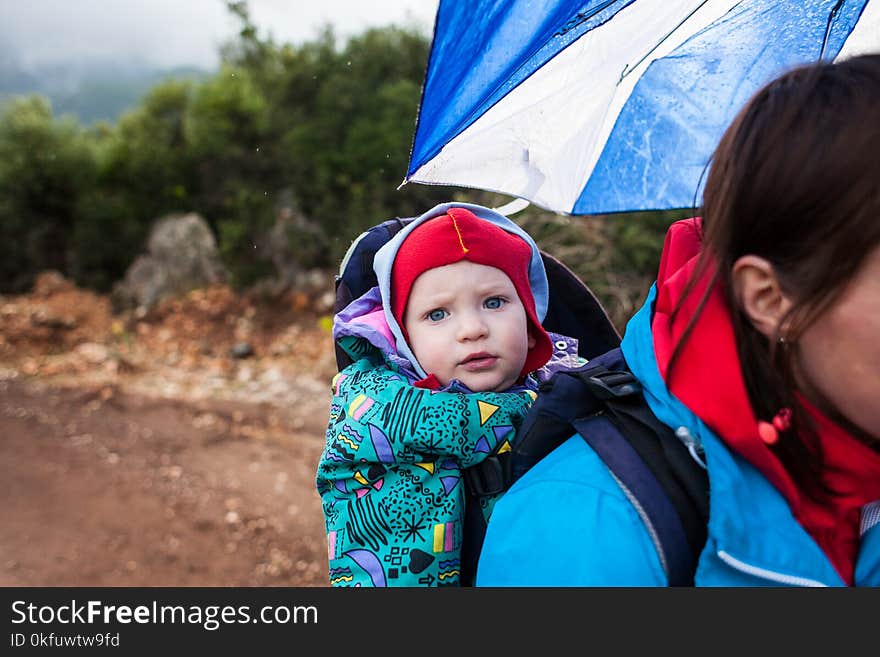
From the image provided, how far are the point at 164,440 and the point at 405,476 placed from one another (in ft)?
19.3

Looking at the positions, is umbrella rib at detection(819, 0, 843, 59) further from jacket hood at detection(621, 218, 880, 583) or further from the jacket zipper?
the jacket zipper

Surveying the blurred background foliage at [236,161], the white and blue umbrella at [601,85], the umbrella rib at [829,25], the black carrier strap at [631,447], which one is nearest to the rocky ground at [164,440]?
the blurred background foliage at [236,161]

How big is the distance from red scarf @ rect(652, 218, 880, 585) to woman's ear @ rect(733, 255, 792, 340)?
0.11 ft

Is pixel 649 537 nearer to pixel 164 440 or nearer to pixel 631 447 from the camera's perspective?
pixel 631 447

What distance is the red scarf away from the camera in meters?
1.07

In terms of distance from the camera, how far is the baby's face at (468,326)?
1760 millimetres

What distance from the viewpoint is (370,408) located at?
1671 mm

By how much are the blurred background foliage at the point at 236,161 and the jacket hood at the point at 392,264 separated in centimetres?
467

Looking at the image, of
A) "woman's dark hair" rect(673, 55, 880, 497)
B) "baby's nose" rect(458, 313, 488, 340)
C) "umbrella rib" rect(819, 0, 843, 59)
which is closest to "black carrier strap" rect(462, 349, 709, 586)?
"woman's dark hair" rect(673, 55, 880, 497)

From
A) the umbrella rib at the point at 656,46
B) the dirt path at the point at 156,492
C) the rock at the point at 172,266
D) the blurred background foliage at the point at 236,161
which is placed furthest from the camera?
the rock at the point at 172,266

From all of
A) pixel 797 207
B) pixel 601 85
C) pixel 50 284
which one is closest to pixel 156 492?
pixel 601 85

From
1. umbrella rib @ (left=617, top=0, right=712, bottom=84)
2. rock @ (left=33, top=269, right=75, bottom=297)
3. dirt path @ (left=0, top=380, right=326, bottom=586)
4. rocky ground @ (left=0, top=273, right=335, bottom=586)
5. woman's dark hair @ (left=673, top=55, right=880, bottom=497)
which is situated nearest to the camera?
woman's dark hair @ (left=673, top=55, right=880, bottom=497)

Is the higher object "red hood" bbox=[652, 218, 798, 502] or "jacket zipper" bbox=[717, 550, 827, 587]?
"red hood" bbox=[652, 218, 798, 502]

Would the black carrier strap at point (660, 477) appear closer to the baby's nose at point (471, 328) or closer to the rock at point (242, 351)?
the baby's nose at point (471, 328)
